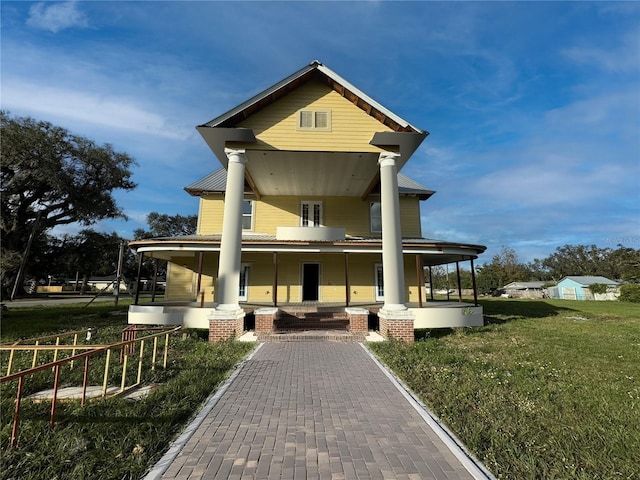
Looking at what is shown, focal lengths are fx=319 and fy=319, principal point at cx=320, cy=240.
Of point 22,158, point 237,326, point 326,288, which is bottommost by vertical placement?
point 237,326

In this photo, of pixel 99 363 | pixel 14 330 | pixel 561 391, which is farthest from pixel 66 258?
pixel 561 391

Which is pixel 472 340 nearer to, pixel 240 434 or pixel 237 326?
pixel 237 326

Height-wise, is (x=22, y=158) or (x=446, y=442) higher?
(x=22, y=158)

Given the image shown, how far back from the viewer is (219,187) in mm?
18078

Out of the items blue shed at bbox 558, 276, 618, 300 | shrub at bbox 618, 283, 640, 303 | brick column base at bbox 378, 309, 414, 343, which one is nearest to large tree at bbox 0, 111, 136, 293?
brick column base at bbox 378, 309, 414, 343

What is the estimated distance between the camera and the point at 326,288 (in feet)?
55.3

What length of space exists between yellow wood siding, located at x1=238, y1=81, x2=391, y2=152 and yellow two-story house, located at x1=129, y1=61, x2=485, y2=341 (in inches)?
1.5

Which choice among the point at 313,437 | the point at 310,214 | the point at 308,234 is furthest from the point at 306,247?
the point at 313,437

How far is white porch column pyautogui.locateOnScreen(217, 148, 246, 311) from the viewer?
35.0ft

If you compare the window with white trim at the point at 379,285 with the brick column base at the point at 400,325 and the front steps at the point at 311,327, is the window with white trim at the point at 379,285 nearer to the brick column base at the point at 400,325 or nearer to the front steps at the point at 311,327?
the front steps at the point at 311,327

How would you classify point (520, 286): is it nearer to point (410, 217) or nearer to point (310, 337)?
point (410, 217)

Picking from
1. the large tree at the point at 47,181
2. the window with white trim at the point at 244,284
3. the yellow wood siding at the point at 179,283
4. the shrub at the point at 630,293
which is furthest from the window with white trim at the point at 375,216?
the shrub at the point at 630,293

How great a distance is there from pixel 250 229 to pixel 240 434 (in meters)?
14.1

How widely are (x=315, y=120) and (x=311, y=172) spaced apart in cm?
262
